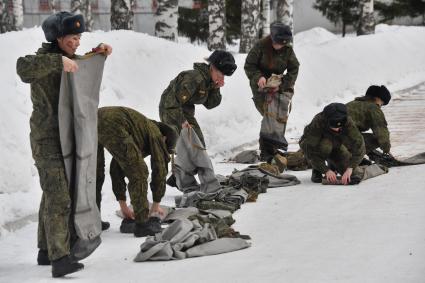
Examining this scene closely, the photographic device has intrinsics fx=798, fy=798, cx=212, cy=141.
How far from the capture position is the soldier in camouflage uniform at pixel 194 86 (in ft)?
24.0

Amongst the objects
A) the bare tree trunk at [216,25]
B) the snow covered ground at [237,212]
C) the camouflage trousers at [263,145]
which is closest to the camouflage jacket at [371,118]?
the snow covered ground at [237,212]

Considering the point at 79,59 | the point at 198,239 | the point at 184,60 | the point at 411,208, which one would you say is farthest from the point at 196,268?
the point at 184,60

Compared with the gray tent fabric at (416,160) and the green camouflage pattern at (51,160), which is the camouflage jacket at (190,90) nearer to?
the green camouflage pattern at (51,160)

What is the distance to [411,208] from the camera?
664 centimetres

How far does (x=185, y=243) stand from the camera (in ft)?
18.4

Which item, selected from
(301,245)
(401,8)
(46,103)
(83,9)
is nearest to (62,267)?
(46,103)

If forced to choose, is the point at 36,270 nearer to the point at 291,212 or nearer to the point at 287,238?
the point at 287,238

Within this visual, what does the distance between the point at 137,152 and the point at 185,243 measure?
879mm

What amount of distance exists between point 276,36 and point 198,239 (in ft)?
12.2

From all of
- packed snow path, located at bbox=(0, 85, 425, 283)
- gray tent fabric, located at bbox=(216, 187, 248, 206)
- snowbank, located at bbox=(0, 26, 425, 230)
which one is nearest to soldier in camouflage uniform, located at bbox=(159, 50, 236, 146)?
gray tent fabric, located at bbox=(216, 187, 248, 206)

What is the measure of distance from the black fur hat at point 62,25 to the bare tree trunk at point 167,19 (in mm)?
9193

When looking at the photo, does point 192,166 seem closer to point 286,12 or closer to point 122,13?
point 122,13

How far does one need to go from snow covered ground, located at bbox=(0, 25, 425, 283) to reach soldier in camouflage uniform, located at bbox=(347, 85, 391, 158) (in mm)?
405

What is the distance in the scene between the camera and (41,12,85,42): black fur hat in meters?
5.06
